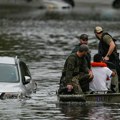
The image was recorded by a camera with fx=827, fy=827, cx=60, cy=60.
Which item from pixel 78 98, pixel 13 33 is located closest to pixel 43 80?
pixel 78 98

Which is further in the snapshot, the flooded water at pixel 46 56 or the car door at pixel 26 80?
the car door at pixel 26 80

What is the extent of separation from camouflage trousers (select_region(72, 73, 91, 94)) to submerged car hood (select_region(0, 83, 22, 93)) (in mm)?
1806

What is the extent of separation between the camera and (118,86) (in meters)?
22.2

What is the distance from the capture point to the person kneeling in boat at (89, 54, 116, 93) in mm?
20828

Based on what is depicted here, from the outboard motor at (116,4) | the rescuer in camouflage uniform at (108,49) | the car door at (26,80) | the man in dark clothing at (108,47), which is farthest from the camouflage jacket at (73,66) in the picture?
the outboard motor at (116,4)

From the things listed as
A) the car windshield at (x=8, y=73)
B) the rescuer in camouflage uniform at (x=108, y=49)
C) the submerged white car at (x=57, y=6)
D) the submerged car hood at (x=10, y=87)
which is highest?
the submerged white car at (x=57, y=6)

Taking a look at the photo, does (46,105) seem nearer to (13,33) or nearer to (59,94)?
(59,94)

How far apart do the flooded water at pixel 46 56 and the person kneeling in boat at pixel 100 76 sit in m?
0.64

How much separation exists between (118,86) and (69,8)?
74805 millimetres

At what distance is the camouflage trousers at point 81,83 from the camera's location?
805 inches

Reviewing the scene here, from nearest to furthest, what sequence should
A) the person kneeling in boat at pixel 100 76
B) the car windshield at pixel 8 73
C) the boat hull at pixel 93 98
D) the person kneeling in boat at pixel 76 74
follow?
1. the boat hull at pixel 93 98
2. the person kneeling in boat at pixel 76 74
3. the person kneeling in boat at pixel 100 76
4. the car windshield at pixel 8 73

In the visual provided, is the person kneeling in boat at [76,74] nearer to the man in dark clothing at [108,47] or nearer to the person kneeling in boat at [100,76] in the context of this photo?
the person kneeling in boat at [100,76]

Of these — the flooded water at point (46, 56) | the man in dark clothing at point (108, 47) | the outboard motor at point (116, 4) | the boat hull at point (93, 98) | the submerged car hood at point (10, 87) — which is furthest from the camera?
the outboard motor at point (116, 4)

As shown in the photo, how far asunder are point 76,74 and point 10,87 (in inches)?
76.9
